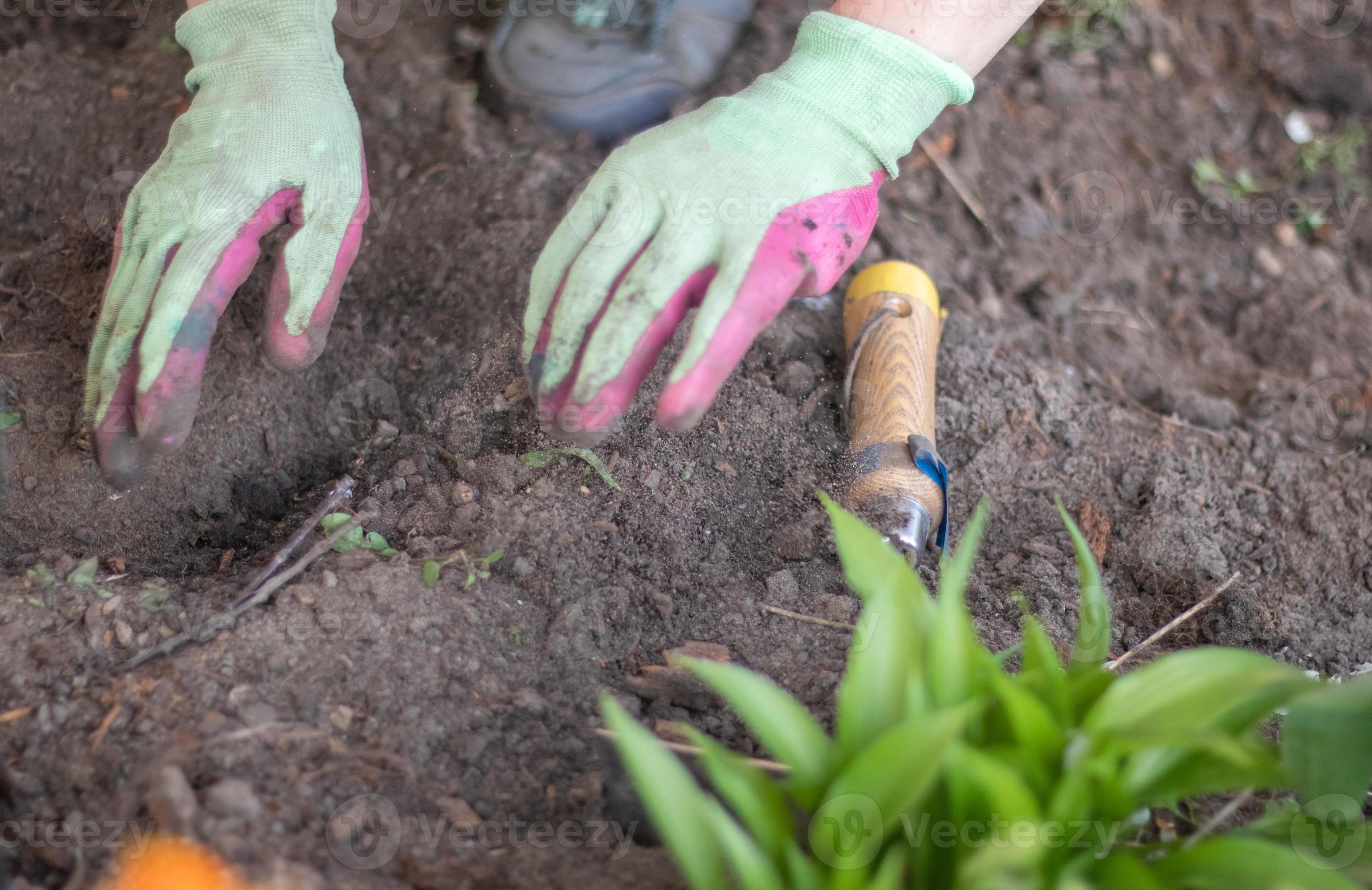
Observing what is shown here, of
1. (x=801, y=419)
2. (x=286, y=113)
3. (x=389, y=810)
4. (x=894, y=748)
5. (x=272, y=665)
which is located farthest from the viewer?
(x=801, y=419)

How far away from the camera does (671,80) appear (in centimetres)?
242

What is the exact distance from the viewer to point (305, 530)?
60.1 inches

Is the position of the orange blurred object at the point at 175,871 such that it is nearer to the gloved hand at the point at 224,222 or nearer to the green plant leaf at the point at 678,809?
the green plant leaf at the point at 678,809

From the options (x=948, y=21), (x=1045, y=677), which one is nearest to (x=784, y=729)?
(x=1045, y=677)

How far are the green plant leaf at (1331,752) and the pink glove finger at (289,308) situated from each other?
1.49 metres

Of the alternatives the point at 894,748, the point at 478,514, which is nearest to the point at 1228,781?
the point at 894,748

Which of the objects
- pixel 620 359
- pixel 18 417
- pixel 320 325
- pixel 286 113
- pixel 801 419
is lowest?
pixel 18 417

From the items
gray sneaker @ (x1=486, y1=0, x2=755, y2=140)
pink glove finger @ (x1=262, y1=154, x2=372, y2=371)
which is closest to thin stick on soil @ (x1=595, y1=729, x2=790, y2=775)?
Answer: pink glove finger @ (x1=262, y1=154, x2=372, y2=371)

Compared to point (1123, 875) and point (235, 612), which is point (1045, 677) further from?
point (235, 612)

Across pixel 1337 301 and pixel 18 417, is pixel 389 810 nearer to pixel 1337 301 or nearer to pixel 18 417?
pixel 18 417

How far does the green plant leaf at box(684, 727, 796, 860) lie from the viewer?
974 millimetres

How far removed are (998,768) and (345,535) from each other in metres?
1.07

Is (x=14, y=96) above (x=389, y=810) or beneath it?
above

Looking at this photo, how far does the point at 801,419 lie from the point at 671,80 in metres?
1.08
